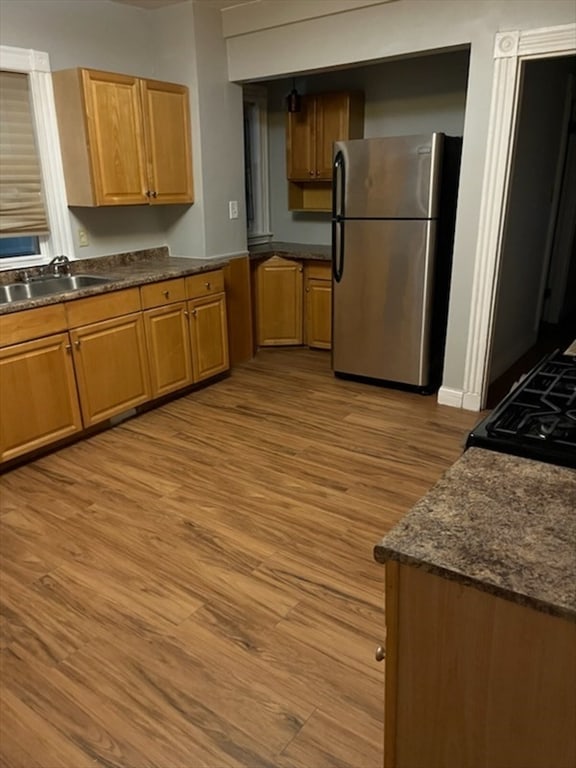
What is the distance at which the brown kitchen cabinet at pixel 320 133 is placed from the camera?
14.7 ft

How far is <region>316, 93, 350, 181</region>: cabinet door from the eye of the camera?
445cm

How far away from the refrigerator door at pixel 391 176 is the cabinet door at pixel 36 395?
2.05 metres

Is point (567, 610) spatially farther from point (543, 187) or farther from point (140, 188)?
point (543, 187)

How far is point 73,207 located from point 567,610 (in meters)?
3.69

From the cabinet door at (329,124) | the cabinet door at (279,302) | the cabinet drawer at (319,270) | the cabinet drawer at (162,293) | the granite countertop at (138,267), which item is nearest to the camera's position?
the granite countertop at (138,267)

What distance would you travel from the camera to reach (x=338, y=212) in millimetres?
3916

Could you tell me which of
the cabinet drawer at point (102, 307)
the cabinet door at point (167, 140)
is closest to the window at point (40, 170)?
the cabinet door at point (167, 140)

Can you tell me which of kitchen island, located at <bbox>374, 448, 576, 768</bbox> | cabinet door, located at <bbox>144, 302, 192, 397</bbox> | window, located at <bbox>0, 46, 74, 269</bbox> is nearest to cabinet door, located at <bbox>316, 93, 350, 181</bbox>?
cabinet door, located at <bbox>144, 302, 192, 397</bbox>

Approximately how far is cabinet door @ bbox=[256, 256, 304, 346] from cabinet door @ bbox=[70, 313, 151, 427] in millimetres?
1587

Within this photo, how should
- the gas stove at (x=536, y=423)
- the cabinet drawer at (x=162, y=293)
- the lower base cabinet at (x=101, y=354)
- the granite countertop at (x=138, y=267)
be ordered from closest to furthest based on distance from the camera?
the gas stove at (x=536, y=423), the lower base cabinet at (x=101, y=354), the granite countertop at (x=138, y=267), the cabinet drawer at (x=162, y=293)

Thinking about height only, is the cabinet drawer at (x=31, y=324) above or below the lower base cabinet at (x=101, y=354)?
above

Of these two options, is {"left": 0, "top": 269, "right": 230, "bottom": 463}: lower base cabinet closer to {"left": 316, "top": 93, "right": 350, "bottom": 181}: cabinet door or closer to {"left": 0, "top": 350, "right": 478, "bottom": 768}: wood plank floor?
{"left": 0, "top": 350, "right": 478, "bottom": 768}: wood plank floor

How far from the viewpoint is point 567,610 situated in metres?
0.79

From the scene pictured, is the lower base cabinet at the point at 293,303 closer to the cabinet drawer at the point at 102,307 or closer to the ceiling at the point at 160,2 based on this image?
the cabinet drawer at the point at 102,307
